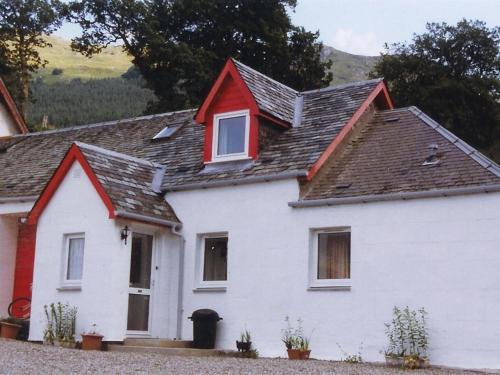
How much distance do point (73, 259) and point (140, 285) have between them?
172 cm

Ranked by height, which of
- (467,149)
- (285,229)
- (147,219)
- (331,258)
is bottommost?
(331,258)

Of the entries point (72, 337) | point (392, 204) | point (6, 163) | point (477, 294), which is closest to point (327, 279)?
point (392, 204)

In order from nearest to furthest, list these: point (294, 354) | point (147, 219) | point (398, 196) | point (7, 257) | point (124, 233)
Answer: point (398, 196) < point (294, 354) < point (124, 233) < point (147, 219) < point (7, 257)

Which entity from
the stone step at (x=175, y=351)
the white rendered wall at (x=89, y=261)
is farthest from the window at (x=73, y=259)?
the stone step at (x=175, y=351)

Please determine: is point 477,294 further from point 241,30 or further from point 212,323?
point 241,30

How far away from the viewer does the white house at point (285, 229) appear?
15961 mm

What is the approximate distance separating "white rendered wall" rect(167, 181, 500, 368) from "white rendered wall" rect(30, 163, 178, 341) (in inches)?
67.0

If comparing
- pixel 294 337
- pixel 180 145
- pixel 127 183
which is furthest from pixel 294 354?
pixel 180 145

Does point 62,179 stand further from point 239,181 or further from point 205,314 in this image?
Answer: point 205,314

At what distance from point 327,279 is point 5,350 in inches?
262

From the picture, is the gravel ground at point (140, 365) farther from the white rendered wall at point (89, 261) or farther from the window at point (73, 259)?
the window at point (73, 259)

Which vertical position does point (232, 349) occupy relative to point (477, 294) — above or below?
below

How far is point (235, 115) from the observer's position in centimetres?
2062

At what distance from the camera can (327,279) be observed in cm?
1772
